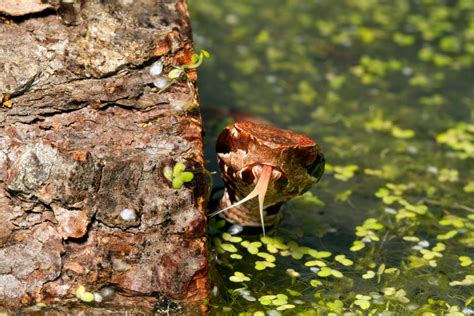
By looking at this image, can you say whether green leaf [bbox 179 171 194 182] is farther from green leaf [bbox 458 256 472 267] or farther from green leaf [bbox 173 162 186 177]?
green leaf [bbox 458 256 472 267]

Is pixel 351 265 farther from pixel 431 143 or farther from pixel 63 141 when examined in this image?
pixel 431 143

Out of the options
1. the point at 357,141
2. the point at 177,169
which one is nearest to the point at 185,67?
the point at 177,169

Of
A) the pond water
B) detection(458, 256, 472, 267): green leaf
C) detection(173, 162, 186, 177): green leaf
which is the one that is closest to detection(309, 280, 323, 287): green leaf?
the pond water

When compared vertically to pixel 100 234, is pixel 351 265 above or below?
below

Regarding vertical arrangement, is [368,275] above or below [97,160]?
below

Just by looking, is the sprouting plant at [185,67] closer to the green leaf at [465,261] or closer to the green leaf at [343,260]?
the green leaf at [343,260]

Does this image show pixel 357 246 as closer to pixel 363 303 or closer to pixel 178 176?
pixel 363 303

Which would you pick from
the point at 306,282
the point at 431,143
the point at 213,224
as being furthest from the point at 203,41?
the point at 306,282

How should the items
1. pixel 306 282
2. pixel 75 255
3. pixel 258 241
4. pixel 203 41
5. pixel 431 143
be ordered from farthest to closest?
pixel 203 41 → pixel 431 143 → pixel 258 241 → pixel 306 282 → pixel 75 255
